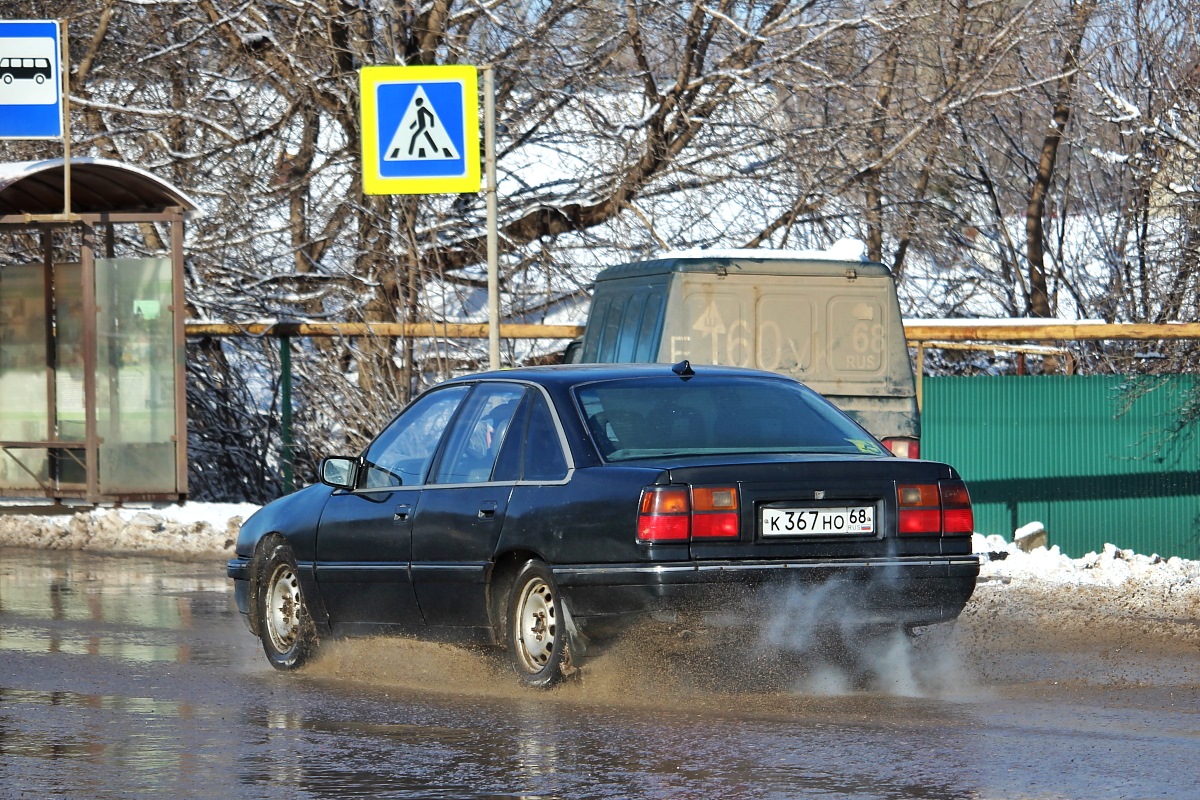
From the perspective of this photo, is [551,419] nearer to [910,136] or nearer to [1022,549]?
[1022,549]

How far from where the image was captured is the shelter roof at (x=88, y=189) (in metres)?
17.5

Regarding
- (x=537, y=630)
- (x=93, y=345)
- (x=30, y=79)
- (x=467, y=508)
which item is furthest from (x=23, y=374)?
(x=537, y=630)

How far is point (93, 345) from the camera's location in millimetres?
18094

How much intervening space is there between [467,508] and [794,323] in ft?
17.4

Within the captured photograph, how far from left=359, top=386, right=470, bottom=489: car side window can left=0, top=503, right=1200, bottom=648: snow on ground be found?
10.5ft

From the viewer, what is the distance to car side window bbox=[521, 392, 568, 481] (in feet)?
25.6

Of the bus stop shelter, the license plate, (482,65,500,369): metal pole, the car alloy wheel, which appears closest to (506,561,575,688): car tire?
the license plate

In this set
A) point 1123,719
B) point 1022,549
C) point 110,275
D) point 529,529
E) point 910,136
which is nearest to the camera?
point 1123,719

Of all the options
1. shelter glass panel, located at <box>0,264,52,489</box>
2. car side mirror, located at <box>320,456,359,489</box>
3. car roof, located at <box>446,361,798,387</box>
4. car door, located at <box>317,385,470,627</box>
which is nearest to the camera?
car roof, located at <box>446,361,798,387</box>

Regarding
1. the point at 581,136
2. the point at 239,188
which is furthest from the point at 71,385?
the point at 581,136

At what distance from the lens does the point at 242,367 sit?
2080 cm

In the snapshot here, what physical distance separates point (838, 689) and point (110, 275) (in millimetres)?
11994

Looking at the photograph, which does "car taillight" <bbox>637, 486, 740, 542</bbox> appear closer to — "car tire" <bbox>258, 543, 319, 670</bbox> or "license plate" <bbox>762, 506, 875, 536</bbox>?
"license plate" <bbox>762, 506, 875, 536</bbox>

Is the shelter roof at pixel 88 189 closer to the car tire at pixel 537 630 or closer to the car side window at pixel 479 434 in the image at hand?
the car side window at pixel 479 434
